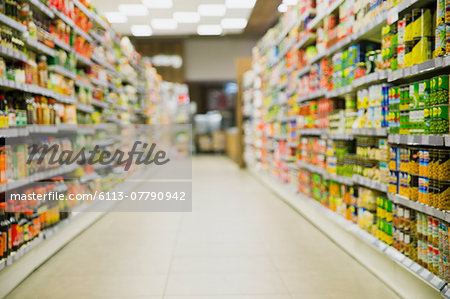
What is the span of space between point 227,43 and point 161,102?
5.05 meters

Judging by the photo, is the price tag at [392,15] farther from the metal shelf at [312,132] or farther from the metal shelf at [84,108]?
the metal shelf at [84,108]

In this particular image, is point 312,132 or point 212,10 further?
point 212,10

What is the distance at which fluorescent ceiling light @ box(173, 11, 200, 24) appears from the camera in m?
10.8

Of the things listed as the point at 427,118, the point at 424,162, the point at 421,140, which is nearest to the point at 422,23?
the point at 427,118

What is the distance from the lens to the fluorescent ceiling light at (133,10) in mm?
9925

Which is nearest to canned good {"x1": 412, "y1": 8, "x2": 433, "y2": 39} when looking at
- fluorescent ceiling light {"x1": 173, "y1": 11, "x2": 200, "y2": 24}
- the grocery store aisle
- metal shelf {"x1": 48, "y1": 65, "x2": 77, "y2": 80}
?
the grocery store aisle

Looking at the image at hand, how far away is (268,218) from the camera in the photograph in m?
4.59

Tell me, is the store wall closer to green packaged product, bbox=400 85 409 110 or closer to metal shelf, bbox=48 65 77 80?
metal shelf, bbox=48 65 77 80

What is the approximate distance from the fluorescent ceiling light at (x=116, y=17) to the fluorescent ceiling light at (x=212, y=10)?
218 centimetres

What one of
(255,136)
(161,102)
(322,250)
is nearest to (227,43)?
(161,102)

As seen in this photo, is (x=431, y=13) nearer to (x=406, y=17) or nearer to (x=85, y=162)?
(x=406, y=17)

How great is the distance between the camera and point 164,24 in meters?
12.0

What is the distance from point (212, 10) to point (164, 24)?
2096 millimetres

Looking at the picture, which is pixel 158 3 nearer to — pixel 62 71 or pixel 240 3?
pixel 240 3
